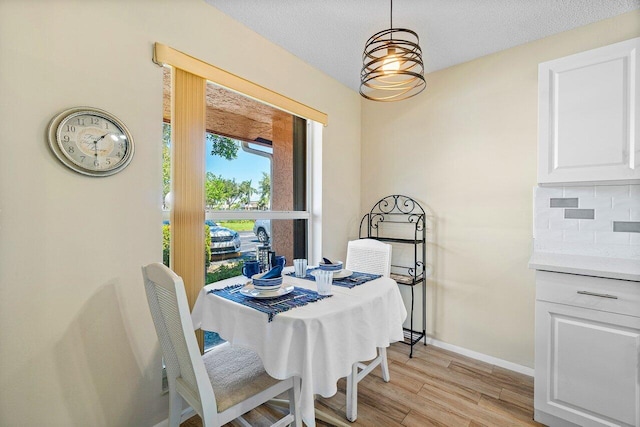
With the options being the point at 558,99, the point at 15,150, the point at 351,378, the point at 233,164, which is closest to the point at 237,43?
the point at 233,164

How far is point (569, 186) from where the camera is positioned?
204 centimetres

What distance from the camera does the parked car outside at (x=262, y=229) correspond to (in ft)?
7.76

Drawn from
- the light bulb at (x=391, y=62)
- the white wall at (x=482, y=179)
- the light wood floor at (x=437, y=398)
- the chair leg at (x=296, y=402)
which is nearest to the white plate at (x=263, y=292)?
the chair leg at (x=296, y=402)

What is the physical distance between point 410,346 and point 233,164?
7.27 feet

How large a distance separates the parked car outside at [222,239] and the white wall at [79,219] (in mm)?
434

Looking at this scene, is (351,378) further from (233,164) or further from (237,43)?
(237,43)

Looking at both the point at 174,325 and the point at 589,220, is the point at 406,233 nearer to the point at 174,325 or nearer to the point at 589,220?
the point at 589,220

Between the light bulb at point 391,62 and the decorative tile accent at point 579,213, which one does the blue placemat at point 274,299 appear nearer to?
the light bulb at point 391,62

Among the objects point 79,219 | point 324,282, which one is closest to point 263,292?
point 324,282

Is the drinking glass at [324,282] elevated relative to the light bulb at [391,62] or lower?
lower

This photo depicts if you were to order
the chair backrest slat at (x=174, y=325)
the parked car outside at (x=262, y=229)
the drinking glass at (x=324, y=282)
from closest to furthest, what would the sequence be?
1. the chair backrest slat at (x=174, y=325)
2. the drinking glass at (x=324, y=282)
3. the parked car outside at (x=262, y=229)

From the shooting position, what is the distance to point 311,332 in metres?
1.21

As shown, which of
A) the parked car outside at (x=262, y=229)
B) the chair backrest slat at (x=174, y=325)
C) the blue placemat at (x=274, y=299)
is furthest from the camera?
the parked car outside at (x=262, y=229)

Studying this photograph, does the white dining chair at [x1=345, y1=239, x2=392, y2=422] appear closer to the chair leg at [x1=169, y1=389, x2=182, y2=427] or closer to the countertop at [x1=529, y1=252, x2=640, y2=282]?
the countertop at [x1=529, y1=252, x2=640, y2=282]
